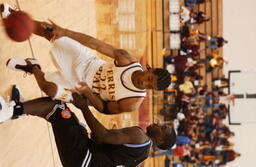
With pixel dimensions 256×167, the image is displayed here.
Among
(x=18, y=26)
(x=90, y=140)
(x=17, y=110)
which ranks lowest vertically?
(x=90, y=140)

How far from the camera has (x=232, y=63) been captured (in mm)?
8406

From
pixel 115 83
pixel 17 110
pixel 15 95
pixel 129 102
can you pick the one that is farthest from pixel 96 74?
pixel 15 95

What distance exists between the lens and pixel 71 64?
2229 millimetres

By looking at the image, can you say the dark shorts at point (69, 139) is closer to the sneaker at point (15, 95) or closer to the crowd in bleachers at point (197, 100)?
the sneaker at point (15, 95)

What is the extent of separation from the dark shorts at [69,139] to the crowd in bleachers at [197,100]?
15.2ft

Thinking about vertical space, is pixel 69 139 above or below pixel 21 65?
below

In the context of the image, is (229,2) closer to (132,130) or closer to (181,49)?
(181,49)

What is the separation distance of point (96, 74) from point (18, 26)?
25.1 inches

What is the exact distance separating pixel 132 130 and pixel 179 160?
595 cm

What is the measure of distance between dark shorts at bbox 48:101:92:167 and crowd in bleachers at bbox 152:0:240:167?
463 centimetres

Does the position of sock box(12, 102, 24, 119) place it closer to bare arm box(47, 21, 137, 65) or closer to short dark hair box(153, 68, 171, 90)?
bare arm box(47, 21, 137, 65)

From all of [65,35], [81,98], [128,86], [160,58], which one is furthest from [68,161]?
[160,58]

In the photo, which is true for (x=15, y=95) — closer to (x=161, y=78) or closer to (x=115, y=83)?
(x=115, y=83)

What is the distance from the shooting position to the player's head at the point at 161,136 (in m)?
2.14
